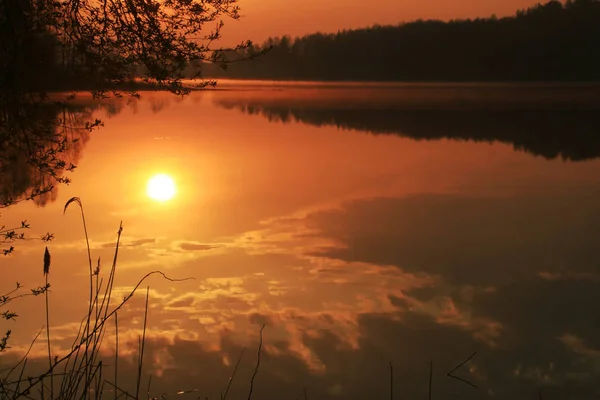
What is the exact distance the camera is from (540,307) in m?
8.13

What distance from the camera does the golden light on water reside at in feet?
49.1

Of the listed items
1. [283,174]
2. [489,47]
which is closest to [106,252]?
[283,174]

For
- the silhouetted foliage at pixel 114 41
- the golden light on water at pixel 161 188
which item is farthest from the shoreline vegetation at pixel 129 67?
the golden light on water at pixel 161 188

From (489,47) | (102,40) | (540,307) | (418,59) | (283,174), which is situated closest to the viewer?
(102,40)

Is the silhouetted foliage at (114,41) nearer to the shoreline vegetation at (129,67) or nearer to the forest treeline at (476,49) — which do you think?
the shoreline vegetation at (129,67)

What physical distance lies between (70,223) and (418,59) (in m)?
74.1

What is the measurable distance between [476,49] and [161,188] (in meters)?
66.4

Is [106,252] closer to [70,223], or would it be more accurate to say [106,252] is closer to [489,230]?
[70,223]

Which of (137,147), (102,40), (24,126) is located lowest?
(137,147)

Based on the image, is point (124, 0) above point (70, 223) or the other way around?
above

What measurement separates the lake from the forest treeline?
1886 inches

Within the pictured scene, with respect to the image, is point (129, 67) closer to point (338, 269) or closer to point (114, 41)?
point (114, 41)

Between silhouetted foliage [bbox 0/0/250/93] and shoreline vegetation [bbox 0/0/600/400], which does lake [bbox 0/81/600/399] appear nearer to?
shoreline vegetation [bbox 0/0/600/400]

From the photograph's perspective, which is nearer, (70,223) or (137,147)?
(70,223)
